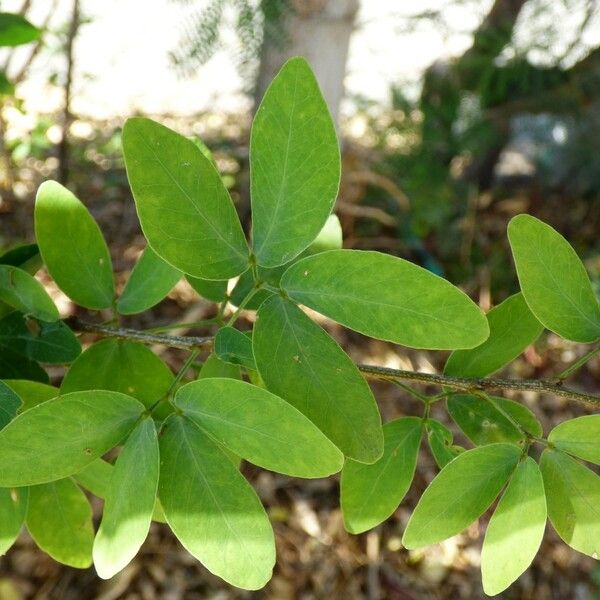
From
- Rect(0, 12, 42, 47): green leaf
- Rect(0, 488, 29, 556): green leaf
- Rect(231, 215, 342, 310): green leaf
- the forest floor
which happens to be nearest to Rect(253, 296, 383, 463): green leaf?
Rect(231, 215, 342, 310): green leaf

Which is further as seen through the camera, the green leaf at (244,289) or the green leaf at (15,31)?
the green leaf at (15,31)

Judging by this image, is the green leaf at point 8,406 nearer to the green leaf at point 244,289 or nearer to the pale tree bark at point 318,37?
the green leaf at point 244,289

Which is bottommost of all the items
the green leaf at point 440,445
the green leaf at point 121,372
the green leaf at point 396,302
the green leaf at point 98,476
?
the green leaf at point 98,476

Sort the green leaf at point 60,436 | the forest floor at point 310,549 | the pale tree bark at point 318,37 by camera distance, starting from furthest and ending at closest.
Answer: the pale tree bark at point 318,37 < the forest floor at point 310,549 < the green leaf at point 60,436

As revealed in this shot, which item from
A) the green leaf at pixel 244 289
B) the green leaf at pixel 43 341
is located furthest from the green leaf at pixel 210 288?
the green leaf at pixel 43 341

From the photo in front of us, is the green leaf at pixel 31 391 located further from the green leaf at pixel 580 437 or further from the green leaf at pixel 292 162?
the green leaf at pixel 580 437

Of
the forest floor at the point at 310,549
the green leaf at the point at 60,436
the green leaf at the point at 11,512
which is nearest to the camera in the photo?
the green leaf at the point at 60,436

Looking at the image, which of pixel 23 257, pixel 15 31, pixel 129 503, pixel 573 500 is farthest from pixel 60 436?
pixel 15 31

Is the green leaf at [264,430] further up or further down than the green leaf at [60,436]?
further up
